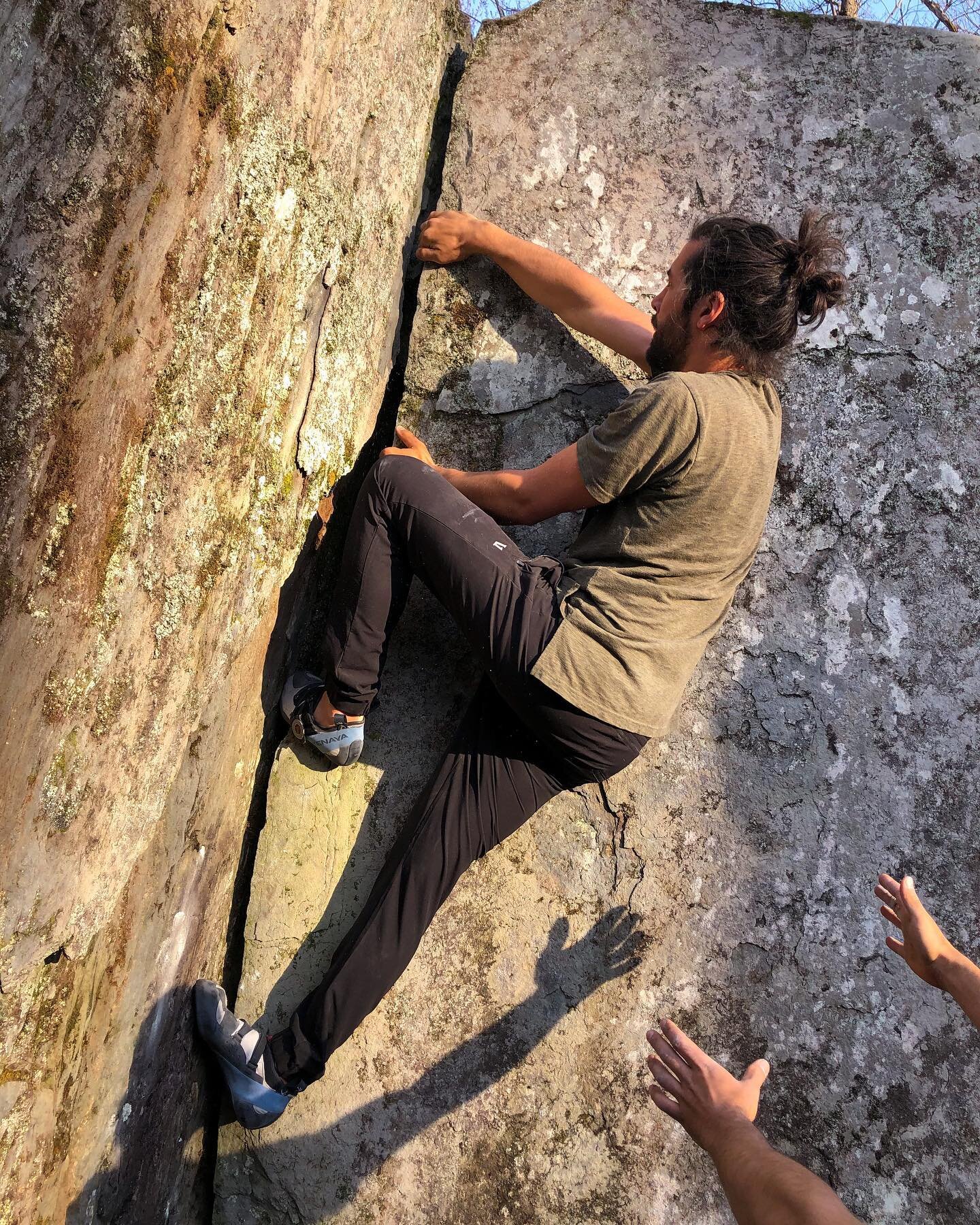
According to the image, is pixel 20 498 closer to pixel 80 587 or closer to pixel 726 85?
pixel 80 587

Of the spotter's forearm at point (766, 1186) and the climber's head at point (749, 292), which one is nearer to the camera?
the spotter's forearm at point (766, 1186)

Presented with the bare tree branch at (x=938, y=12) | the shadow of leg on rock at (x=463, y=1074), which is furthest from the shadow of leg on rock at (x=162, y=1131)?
the bare tree branch at (x=938, y=12)

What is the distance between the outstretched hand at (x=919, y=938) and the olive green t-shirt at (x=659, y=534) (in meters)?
0.55

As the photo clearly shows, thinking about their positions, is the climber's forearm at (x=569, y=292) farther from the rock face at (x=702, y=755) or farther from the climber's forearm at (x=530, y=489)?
the climber's forearm at (x=530, y=489)

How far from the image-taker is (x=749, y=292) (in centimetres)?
201

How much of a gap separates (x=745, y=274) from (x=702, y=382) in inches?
11.7

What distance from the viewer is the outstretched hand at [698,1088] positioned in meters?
1.52

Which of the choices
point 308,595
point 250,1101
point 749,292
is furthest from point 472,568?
point 250,1101

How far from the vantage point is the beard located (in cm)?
208

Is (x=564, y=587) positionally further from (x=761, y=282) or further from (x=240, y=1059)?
(x=240, y=1059)

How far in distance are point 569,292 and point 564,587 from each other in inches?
32.3

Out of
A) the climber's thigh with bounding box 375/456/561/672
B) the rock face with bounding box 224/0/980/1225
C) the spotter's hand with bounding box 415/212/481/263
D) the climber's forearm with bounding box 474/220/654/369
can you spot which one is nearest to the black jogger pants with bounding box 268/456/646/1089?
the climber's thigh with bounding box 375/456/561/672

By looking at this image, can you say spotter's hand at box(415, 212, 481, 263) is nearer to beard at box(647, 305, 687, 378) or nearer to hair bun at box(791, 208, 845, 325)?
beard at box(647, 305, 687, 378)

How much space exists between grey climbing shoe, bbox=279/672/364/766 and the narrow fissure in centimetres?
4
